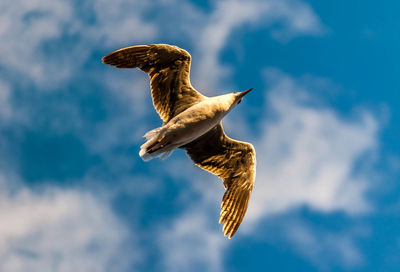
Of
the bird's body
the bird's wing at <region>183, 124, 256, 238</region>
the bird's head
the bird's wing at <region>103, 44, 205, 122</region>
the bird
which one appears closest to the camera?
the bird's body

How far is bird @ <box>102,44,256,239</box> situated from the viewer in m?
13.7

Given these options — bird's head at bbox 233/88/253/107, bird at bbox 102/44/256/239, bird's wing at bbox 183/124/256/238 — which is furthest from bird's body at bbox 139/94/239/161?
bird's wing at bbox 183/124/256/238

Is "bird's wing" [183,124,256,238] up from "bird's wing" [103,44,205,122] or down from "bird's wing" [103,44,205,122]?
down

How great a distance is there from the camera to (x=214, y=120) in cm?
1377

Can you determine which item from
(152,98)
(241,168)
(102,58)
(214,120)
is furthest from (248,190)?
(102,58)

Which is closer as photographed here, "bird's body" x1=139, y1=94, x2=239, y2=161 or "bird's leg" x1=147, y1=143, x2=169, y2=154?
"bird's body" x1=139, y1=94, x2=239, y2=161

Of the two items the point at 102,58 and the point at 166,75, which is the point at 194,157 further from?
the point at 102,58

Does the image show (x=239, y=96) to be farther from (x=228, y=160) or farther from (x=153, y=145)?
(x=153, y=145)

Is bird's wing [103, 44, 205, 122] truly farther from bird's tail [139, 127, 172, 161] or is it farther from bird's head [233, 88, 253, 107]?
bird's head [233, 88, 253, 107]

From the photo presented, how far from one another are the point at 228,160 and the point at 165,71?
12.4 ft

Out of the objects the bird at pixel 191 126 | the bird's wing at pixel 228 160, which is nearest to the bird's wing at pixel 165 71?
the bird at pixel 191 126

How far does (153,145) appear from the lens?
542 inches

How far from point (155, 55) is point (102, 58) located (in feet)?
5.64

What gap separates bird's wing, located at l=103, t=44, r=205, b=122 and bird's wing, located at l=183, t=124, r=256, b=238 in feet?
4.56
